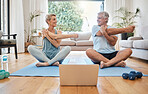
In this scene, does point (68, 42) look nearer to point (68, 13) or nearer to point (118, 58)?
point (68, 13)

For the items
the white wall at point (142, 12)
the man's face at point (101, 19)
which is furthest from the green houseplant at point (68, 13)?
the man's face at point (101, 19)

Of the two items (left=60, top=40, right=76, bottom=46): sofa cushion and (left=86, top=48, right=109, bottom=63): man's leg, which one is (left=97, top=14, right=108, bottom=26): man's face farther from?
(left=60, top=40, right=76, bottom=46): sofa cushion

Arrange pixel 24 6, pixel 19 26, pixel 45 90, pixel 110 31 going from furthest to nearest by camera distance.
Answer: pixel 24 6 < pixel 19 26 < pixel 110 31 < pixel 45 90

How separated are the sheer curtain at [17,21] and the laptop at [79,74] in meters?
4.87

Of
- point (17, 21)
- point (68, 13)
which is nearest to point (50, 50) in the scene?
point (17, 21)

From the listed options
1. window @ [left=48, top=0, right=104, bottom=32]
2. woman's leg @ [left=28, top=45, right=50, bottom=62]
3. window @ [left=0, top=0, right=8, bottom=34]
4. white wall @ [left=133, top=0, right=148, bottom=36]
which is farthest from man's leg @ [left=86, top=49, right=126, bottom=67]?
window @ [left=48, top=0, right=104, bottom=32]

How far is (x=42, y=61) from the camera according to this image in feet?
8.94

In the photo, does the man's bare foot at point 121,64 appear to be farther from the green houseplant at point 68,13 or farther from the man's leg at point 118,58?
the green houseplant at point 68,13

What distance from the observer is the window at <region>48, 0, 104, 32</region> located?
869 centimetres

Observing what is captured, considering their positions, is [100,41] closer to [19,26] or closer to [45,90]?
[45,90]

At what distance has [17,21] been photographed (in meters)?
6.08

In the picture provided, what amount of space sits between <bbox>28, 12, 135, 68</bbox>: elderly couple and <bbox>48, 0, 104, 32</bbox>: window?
5.88 m

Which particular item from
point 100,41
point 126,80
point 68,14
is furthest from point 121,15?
point 126,80

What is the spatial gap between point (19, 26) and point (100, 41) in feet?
13.9
